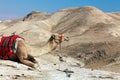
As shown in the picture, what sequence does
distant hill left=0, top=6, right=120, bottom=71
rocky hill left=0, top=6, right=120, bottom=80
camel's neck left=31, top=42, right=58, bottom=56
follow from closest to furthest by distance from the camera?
1. camel's neck left=31, top=42, right=58, bottom=56
2. rocky hill left=0, top=6, right=120, bottom=80
3. distant hill left=0, top=6, right=120, bottom=71

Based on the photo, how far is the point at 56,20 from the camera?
6712cm

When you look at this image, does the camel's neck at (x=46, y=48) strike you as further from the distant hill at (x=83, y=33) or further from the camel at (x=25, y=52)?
the distant hill at (x=83, y=33)

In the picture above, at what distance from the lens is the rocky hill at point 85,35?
28.0 metres

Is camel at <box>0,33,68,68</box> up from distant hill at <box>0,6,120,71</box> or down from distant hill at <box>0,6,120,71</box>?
down

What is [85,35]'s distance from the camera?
42.9 meters

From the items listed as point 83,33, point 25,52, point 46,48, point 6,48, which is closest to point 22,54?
point 25,52

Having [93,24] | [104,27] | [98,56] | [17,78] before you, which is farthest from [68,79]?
[93,24]

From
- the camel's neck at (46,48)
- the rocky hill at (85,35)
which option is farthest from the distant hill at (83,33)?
the camel's neck at (46,48)

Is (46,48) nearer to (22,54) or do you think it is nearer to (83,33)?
(22,54)

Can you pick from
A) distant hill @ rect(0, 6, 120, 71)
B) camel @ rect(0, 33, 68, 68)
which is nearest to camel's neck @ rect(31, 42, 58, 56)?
camel @ rect(0, 33, 68, 68)

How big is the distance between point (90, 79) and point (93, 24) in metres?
42.5

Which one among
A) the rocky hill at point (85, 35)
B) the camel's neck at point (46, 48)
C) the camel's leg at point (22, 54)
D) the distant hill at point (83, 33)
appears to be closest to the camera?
the camel's neck at point (46, 48)

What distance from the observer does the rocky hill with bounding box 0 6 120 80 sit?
2796cm

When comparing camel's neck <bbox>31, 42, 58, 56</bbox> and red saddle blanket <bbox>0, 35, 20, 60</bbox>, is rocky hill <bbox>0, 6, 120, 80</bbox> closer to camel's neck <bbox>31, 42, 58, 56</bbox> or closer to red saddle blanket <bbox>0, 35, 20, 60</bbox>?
camel's neck <bbox>31, 42, 58, 56</bbox>
